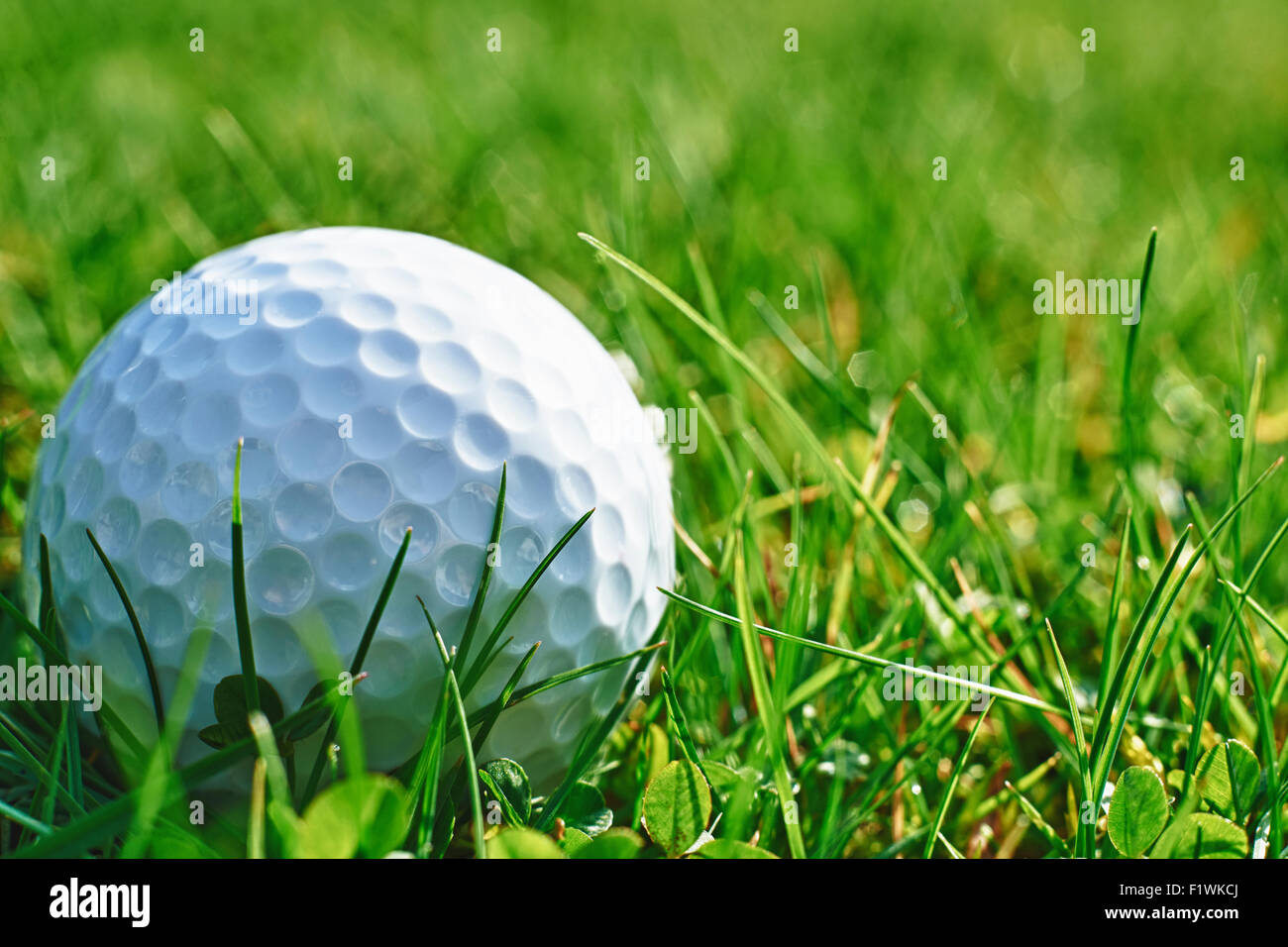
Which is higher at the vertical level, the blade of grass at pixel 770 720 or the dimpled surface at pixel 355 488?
the dimpled surface at pixel 355 488

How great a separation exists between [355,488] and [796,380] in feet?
4.86

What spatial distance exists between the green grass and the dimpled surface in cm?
7

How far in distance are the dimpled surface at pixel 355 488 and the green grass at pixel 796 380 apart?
7 centimetres

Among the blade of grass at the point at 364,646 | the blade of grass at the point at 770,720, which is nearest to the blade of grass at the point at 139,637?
the blade of grass at the point at 364,646

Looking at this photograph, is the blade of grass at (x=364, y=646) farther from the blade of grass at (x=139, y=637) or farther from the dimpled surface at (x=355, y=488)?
the blade of grass at (x=139, y=637)

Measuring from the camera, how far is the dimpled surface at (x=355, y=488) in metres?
1.43

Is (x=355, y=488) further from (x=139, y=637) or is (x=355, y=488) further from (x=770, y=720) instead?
(x=770, y=720)

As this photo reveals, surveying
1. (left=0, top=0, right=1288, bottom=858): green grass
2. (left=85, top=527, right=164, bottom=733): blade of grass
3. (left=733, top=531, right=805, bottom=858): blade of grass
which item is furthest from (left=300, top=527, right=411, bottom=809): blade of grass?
(left=733, top=531, right=805, bottom=858): blade of grass

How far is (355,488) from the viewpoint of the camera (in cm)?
147

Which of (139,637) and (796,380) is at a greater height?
(796,380)

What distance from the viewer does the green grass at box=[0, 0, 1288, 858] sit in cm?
141

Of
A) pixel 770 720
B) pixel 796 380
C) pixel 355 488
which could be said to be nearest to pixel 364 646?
pixel 355 488

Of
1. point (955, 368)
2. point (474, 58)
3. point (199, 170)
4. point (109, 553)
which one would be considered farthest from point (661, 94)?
point (109, 553)

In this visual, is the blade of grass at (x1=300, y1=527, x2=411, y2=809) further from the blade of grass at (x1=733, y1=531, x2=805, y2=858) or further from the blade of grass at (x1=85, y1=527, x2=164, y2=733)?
the blade of grass at (x1=733, y1=531, x2=805, y2=858)
